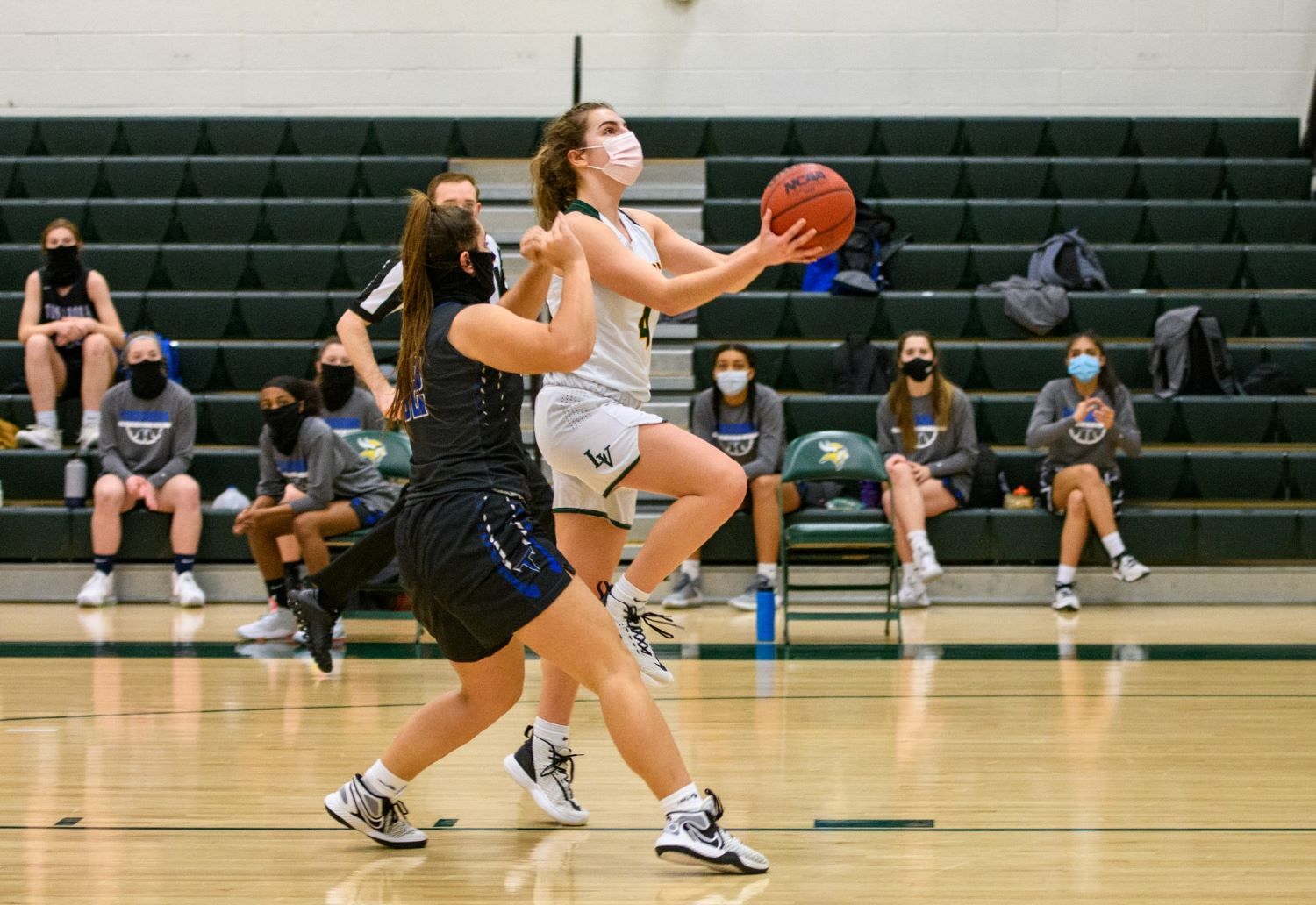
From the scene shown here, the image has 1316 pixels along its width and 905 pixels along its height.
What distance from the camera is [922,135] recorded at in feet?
31.4

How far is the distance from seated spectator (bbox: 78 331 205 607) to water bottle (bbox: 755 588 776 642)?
2.93 m

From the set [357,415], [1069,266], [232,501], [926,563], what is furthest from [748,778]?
[1069,266]

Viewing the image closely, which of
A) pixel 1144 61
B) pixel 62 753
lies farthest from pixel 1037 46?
pixel 62 753

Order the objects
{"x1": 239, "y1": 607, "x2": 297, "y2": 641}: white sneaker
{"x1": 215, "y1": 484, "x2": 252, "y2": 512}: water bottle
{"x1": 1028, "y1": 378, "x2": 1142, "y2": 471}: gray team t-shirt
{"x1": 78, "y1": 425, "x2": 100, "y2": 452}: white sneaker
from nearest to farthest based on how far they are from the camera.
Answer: {"x1": 239, "y1": 607, "x2": 297, "y2": 641}: white sneaker < {"x1": 1028, "y1": 378, "x2": 1142, "y2": 471}: gray team t-shirt < {"x1": 215, "y1": 484, "x2": 252, "y2": 512}: water bottle < {"x1": 78, "y1": 425, "x2": 100, "y2": 452}: white sneaker

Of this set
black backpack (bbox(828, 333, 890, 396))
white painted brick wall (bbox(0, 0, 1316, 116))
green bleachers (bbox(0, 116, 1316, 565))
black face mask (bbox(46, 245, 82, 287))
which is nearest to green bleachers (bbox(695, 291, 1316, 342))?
green bleachers (bbox(0, 116, 1316, 565))

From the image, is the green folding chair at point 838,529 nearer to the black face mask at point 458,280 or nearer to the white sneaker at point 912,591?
the white sneaker at point 912,591

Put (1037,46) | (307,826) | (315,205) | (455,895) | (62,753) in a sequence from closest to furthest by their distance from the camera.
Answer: (455,895)
(307,826)
(62,753)
(315,205)
(1037,46)

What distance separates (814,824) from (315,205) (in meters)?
6.82

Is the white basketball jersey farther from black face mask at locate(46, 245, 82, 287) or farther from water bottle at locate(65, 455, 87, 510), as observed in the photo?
black face mask at locate(46, 245, 82, 287)

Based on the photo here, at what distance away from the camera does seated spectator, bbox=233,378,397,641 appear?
6465 mm

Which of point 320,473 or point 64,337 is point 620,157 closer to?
point 320,473

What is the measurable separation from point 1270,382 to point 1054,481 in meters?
1.63

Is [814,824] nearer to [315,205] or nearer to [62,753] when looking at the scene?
[62,753]

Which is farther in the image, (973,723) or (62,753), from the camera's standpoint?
(973,723)
